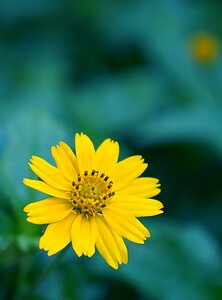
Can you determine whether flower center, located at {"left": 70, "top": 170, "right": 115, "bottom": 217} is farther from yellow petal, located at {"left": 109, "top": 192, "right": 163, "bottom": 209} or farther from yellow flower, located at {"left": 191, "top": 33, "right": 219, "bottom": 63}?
yellow flower, located at {"left": 191, "top": 33, "right": 219, "bottom": 63}

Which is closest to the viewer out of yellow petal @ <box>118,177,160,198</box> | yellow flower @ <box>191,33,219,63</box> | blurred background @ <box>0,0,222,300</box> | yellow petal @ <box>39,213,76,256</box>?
yellow petal @ <box>39,213,76,256</box>

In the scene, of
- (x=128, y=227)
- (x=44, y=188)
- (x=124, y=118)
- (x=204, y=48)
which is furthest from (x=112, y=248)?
(x=204, y=48)

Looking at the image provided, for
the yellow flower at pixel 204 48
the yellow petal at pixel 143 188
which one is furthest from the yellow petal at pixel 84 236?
the yellow flower at pixel 204 48

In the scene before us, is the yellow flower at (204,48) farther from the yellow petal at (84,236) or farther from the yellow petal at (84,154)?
the yellow petal at (84,236)


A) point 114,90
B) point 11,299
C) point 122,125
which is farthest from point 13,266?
point 114,90

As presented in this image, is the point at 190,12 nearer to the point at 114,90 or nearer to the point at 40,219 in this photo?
the point at 114,90

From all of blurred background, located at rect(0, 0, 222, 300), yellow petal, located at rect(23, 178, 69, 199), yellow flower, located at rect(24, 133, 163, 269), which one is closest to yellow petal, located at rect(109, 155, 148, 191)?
yellow flower, located at rect(24, 133, 163, 269)

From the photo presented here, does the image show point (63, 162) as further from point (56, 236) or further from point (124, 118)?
point (124, 118)
